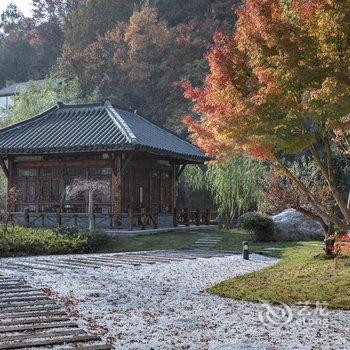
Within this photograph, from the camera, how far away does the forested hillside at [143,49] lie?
39.4 meters

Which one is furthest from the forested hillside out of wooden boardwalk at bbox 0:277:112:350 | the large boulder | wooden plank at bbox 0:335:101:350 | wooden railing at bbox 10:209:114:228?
wooden plank at bbox 0:335:101:350

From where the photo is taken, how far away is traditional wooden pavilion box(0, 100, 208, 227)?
2075 cm

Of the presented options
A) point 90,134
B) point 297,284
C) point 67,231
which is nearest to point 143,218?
point 90,134

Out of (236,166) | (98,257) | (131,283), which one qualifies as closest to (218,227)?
(236,166)

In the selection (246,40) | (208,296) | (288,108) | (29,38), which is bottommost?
(208,296)

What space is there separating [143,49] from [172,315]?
35.4m

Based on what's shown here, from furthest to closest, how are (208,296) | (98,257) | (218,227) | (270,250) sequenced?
(218,227), (270,250), (98,257), (208,296)

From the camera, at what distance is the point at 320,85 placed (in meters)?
8.79

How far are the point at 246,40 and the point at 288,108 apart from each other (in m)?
1.56

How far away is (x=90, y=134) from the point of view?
71.1ft

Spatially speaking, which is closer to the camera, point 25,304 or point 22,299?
point 25,304

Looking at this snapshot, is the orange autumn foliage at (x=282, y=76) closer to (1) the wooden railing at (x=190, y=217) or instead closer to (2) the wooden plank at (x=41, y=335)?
(2) the wooden plank at (x=41, y=335)

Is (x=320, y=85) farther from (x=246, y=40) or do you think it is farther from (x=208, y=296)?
(x=208, y=296)

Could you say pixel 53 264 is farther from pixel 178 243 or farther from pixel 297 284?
pixel 178 243
